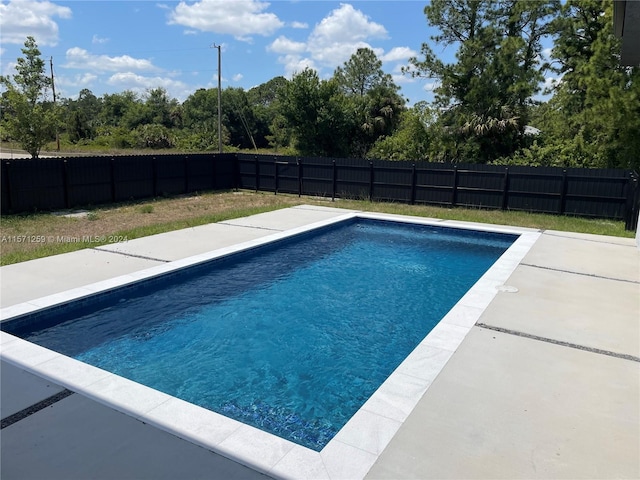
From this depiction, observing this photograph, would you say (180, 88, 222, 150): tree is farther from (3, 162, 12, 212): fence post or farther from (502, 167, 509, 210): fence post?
(502, 167, 509, 210): fence post

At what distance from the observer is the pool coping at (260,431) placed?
3027mm

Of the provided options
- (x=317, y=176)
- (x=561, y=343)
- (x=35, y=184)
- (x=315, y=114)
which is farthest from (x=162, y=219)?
(x=315, y=114)

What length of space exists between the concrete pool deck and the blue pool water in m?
0.92

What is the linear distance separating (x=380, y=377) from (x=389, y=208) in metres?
10.4

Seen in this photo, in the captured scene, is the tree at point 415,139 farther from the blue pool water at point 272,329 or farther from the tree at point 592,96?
the blue pool water at point 272,329

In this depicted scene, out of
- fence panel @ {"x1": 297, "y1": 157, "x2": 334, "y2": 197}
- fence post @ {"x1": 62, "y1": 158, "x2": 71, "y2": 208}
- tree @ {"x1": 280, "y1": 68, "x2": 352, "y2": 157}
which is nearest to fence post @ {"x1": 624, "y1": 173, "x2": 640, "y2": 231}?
fence panel @ {"x1": 297, "y1": 157, "x2": 334, "y2": 197}

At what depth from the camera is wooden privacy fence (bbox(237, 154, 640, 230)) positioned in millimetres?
13156

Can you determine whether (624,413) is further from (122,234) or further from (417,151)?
(417,151)

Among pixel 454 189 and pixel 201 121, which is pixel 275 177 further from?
pixel 201 121

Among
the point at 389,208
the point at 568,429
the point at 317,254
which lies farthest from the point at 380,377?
the point at 389,208

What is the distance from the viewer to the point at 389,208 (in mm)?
15008

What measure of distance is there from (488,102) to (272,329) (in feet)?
67.9

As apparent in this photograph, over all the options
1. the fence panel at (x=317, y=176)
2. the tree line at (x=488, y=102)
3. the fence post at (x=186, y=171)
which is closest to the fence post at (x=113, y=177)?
the fence post at (x=186, y=171)

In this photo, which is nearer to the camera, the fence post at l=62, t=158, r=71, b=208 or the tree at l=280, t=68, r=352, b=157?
the fence post at l=62, t=158, r=71, b=208
